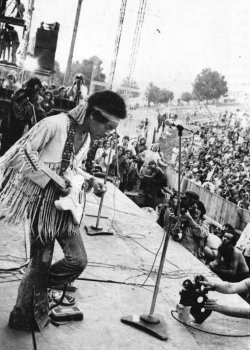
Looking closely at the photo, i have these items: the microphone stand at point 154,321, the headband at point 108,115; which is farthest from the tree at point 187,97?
the headband at point 108,115

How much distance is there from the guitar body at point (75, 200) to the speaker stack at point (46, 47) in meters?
10.3

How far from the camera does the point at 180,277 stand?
198 inches

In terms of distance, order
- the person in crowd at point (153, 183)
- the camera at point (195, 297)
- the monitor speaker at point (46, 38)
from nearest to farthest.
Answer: the camera at point (195, 297) → the person in crowd at point (153, 183) → the monitor speaker at point (46, 38)

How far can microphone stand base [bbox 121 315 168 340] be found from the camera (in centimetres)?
347

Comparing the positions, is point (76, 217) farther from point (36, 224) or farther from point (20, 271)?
point (20, 271)

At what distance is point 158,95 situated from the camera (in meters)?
84.8

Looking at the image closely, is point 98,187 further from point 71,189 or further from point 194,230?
point 194,230

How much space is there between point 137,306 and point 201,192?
9392mm

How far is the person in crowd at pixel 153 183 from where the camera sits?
37.9 feet

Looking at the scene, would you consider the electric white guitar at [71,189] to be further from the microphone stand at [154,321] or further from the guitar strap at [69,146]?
the microphone stand at [154,321]

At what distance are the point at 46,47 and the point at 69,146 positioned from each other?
10609 mm

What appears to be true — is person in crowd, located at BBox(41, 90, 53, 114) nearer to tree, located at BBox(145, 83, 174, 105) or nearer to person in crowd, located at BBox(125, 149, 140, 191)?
person in crowd, located at BBox(125, 149, 140, 191)

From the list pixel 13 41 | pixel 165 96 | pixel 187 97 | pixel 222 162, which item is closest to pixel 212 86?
pixel 165 96

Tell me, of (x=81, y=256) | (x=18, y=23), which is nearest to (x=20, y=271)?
(x=81, y=256)
